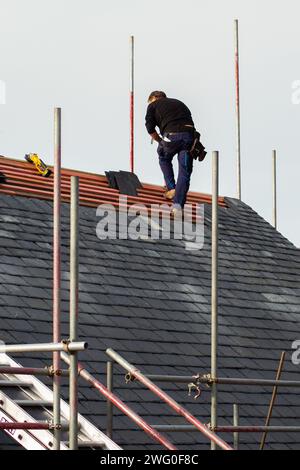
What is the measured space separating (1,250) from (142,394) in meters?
2.43

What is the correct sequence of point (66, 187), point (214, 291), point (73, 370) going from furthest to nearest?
1. point (66, 187)
2. point (214, 291)
3. point (73, 370)

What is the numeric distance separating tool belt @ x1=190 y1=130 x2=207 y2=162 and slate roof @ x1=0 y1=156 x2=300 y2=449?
1.28 m

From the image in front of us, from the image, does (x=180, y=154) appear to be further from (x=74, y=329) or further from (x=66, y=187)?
(x=74, y=329)

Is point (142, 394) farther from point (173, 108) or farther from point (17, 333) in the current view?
point (173, 108)

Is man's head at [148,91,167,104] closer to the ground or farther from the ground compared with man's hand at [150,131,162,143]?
farther from the ground

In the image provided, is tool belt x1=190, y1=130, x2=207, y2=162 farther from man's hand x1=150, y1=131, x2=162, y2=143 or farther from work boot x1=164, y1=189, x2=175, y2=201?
work boot x1=164, y1=189, x2=175, y2=201

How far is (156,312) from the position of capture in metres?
15.5

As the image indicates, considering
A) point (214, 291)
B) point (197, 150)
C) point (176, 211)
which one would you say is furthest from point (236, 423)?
point (176, 211)

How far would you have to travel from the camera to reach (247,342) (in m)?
16.1

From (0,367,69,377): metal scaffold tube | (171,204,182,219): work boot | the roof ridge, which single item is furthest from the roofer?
(0,367,69,377): metal scaffold tube

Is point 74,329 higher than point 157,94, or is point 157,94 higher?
point 157,94

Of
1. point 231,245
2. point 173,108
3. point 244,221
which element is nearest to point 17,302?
point 173,108

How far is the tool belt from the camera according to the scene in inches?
661

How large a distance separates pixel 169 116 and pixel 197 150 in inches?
21.3
